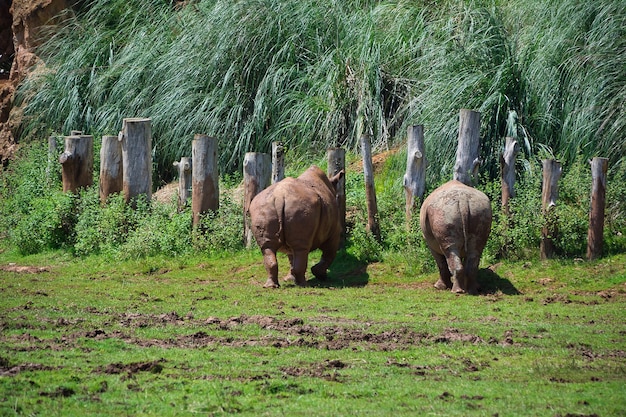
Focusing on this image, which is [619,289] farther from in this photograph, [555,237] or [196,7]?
[196,7]

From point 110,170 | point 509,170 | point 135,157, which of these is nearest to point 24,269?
point 110,170

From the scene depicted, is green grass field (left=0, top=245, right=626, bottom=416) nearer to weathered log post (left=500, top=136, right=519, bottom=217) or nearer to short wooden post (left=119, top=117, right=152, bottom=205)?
weathered log post (left=500, top=136, right=519, bottom=217)

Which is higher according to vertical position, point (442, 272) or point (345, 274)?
point (442, 272)

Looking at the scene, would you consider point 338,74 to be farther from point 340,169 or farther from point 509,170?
point 509,170

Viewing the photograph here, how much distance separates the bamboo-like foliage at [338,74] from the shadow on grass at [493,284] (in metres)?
3.06

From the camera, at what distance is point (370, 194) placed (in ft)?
47.8

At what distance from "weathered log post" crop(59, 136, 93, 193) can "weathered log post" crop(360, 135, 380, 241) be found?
234 inches

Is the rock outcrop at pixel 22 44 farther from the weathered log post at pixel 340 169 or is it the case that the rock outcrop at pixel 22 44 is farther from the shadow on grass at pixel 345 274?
the shadow on grass at pixel 345 274

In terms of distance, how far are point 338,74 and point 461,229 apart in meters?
7.68

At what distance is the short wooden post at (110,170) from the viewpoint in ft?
56.7

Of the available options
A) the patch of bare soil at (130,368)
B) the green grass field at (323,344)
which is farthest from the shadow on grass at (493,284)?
the patch of bare soil at (130,368)

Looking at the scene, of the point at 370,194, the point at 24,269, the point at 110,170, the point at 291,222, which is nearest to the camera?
the point at 291,222

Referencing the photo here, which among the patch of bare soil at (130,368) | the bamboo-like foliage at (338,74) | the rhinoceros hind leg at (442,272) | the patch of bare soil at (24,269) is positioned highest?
the bamboo-like foliage at (338,74)

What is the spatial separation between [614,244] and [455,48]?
5641mm
